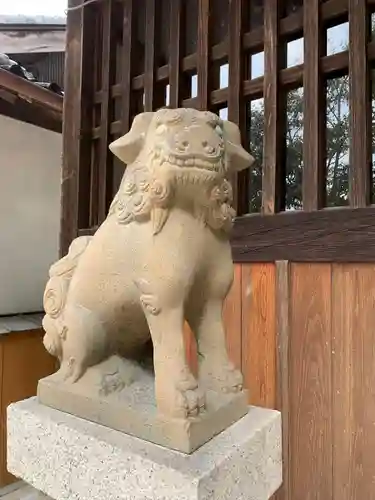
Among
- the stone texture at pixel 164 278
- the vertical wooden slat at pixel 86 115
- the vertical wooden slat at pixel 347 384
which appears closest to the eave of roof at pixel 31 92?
the vertical wooden slat at pixel 86 115

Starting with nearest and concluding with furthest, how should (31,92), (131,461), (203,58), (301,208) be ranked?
(131,461)
(301,208)
(203,58)
(31,92)

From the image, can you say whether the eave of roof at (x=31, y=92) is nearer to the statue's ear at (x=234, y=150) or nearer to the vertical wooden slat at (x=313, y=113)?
the vertical wooden slat at (x=313, y=113)

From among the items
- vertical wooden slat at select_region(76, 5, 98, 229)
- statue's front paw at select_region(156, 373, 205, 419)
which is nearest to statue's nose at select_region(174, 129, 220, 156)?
statue's front paw at select_region(156, 373, 205, 419)

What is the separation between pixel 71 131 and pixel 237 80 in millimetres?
906

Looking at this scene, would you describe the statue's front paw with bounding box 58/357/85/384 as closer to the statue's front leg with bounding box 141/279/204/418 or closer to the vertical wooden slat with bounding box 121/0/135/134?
the statue's front leg with bounding box 141/279/204/418

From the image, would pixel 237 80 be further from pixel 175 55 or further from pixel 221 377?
pixel 221 377

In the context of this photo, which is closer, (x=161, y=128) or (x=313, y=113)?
(x=161, y=128)

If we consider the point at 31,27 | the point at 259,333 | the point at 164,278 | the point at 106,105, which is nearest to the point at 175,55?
the point at 106,105

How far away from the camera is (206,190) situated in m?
0.81

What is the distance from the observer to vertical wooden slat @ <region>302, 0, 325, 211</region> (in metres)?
1.38

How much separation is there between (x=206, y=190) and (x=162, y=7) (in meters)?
1.46

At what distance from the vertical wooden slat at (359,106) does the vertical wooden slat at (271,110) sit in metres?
0.25

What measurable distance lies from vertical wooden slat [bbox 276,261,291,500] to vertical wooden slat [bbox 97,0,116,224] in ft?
3.01

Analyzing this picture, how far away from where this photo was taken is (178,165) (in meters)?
0.78
